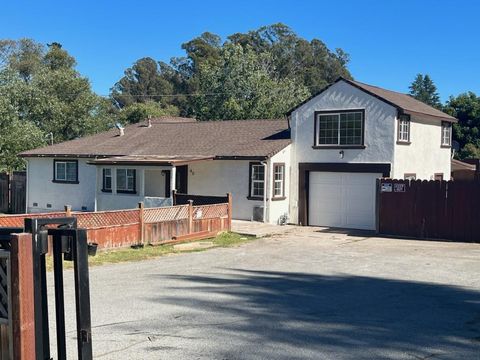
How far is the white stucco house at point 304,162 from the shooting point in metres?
22.8

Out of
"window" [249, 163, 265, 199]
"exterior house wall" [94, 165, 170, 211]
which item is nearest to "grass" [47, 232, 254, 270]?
"window" [249, 163, 265, 199]

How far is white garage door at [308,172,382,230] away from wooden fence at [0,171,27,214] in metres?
16.0

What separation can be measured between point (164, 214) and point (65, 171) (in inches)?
523

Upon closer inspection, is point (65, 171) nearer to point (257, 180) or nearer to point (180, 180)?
point (180, 180)

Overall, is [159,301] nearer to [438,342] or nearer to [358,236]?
[438,342]

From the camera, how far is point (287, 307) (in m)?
8.98

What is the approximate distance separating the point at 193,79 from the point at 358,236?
64554 millimetres

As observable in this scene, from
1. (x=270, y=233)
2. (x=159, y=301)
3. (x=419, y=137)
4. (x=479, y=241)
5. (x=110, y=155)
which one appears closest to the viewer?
(x=159, y=301)

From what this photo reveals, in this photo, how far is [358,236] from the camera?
20859mm

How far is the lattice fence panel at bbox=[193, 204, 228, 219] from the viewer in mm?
19000

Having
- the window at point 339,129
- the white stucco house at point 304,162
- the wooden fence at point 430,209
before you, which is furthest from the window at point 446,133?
the wooden fence at point 430,209

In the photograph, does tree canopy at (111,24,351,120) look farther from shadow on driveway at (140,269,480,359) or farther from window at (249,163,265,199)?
shadow on driveway at (140,269,480,359)

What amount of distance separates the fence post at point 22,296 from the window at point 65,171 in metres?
26.1

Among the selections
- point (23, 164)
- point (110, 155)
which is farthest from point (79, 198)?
point (23, 164)
